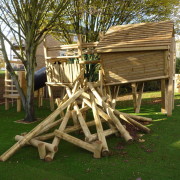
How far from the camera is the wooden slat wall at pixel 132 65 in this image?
26.2 ft

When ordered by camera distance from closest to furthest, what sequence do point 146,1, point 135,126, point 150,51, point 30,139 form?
point 30,139, point 135,126, point 150,51, point 146,1

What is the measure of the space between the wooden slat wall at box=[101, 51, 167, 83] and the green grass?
2.52 metres

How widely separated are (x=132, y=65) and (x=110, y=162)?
4.57 metres

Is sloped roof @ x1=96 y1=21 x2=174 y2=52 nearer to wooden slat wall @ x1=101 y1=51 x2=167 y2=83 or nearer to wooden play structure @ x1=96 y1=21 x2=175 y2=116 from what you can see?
wooden play structure @ x1=96 y1=21 x2=175 y2=116

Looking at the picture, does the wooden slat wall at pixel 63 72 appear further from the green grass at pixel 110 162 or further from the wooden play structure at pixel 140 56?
the green grass at pixel 110 162

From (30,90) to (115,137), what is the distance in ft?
12.4

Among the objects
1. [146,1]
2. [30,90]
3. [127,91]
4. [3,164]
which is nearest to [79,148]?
[3,164]

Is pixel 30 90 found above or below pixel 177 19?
below

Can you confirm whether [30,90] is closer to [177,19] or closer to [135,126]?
[135,126]

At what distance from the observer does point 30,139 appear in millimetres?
5297

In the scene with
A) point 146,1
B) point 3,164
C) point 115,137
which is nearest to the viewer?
point 3,164

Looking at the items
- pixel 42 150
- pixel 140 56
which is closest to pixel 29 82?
pixel 42 150

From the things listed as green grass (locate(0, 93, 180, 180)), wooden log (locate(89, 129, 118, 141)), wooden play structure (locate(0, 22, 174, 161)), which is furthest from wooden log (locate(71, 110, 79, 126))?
wooden log (locate(89, 129, 118, 141))

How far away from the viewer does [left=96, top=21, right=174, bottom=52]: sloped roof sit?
788 cm
